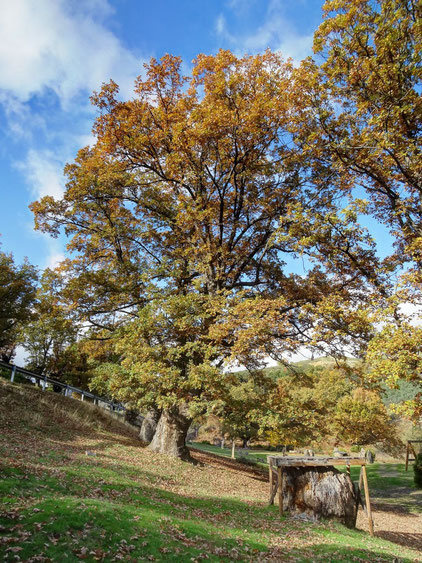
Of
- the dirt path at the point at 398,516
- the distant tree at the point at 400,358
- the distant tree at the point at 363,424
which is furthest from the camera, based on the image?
the distant tree at the point at 363,424

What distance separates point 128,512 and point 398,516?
1519 cm

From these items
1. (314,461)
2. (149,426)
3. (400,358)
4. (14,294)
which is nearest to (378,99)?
(400,358)

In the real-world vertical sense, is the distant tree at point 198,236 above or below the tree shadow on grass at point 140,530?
above

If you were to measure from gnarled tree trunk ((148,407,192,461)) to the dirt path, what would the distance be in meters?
8.50

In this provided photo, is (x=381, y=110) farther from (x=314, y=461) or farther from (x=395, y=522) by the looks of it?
(x=395, y=522)

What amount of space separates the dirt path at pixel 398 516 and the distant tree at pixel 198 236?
6947 millimetres

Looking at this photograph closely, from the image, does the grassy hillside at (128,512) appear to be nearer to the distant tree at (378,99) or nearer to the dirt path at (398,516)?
the dirt path at (398,516)

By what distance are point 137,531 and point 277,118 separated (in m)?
Result: 15.4

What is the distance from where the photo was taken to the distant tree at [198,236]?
1448cm

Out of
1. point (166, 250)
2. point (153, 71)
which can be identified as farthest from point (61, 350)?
point (153, 71)

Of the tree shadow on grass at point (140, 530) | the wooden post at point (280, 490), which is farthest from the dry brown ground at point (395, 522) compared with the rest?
the tree shadow on grass at point (140, 530)

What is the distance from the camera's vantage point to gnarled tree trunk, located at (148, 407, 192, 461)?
1805cm

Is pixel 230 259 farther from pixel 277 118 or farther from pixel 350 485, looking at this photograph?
pixel 350 485

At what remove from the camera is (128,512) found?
7.45m
